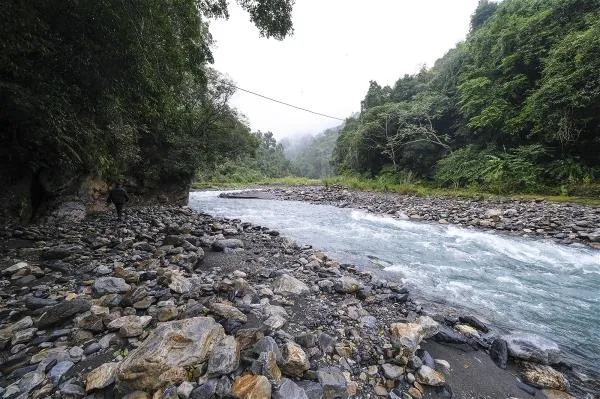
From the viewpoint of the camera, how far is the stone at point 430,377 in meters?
2.17

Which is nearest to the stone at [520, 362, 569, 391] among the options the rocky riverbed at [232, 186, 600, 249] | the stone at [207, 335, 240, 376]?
the stone at [207, 335, 240, 376]

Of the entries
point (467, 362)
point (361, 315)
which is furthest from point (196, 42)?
→ point (467, 362)

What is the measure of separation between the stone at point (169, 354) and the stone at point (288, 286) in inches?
54.4

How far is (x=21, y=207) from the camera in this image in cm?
548

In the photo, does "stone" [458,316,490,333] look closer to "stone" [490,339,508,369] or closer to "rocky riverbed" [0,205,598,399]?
"rocky riverbed" [0,205,598,399]

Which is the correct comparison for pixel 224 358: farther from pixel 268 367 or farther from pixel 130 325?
pixel 130 325

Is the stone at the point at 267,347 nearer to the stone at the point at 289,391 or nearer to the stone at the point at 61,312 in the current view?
the stone at the point at 289,391

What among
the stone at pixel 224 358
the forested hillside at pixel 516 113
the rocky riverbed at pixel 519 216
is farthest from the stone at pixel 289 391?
the forested hillside at pixel 516 113

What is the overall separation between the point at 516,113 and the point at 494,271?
15.7 metres

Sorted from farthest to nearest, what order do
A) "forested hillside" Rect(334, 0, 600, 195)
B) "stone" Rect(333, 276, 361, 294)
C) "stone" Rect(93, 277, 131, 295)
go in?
1. "forested hillside" Rect(334, 0, 600, 195)
2. "stone" Rect(333, 276, 361, 294)
3. "stone" Rect(93, 277, 131, 295)

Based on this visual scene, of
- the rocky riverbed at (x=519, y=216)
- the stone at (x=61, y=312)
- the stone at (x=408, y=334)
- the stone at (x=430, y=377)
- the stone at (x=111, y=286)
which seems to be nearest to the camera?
the stone at (x=430, y=377)

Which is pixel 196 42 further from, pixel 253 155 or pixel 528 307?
pixel 253 155

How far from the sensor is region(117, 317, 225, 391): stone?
167cm

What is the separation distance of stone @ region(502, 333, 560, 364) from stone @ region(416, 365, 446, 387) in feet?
3.72
